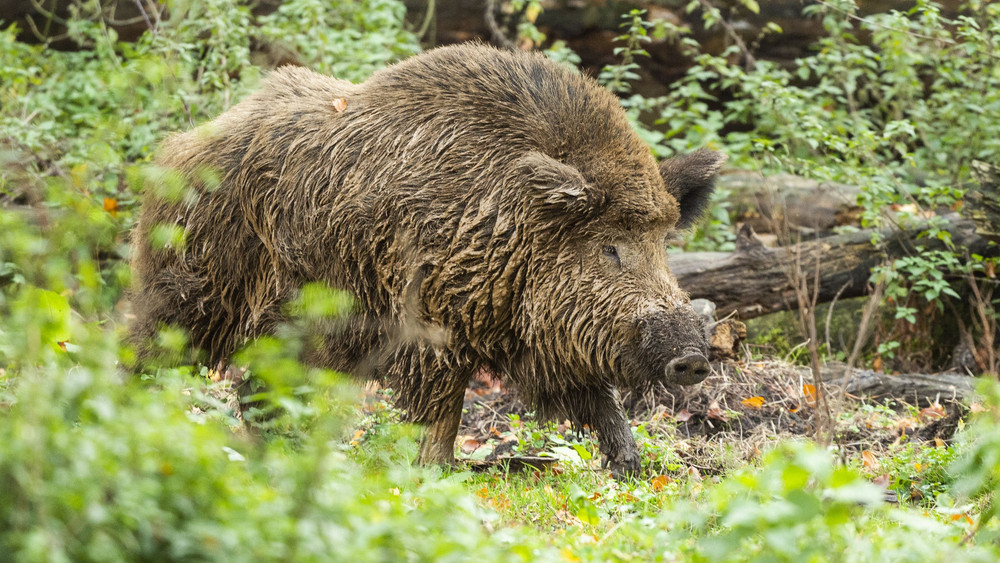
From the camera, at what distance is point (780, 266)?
6.62 meters

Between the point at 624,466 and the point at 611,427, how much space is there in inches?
9.1

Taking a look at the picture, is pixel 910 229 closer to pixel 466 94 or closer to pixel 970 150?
pixel 970 150

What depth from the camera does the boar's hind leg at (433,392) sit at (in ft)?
16.8

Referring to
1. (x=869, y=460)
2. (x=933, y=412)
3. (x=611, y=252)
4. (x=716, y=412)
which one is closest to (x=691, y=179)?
(x=611, y=252)

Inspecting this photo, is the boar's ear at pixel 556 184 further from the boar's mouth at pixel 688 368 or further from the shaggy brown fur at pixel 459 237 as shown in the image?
the boar's mouth at pixel 688 368

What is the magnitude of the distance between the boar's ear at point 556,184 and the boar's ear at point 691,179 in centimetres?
68

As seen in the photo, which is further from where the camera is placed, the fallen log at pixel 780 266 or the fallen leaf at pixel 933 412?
the fallen log at pixel 780 266

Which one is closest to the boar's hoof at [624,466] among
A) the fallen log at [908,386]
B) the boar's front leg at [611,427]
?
the boar's front leg at [611,427]

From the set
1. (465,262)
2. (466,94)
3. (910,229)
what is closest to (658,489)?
(465,262)

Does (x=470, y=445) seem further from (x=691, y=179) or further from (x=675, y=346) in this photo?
(x=691, y=179)

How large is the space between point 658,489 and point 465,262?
1.51 metres

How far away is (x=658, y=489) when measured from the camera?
4.64m

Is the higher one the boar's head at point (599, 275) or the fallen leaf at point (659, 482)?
the boar's head at point (599, 275)

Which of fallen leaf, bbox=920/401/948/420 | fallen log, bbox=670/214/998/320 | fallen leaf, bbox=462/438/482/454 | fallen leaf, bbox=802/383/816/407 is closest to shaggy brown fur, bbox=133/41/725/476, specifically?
fallen leaf, bbox=462/438/482/454
